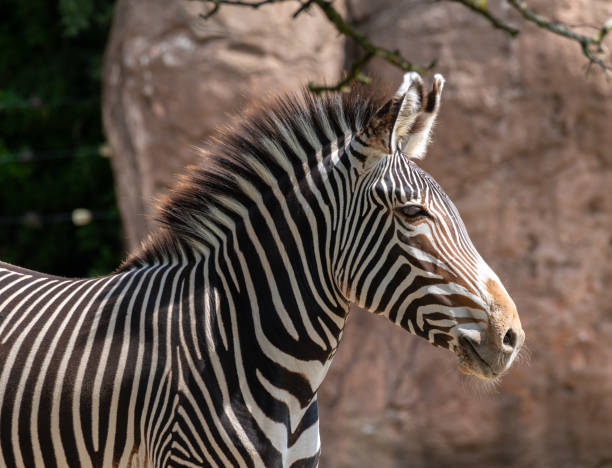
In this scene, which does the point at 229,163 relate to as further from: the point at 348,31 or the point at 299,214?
the point at 348,31

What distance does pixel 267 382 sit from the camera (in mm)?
3156

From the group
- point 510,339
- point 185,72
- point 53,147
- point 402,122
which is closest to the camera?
point 510,339

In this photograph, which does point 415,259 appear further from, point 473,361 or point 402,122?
point 402,122

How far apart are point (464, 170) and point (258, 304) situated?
4416 mm

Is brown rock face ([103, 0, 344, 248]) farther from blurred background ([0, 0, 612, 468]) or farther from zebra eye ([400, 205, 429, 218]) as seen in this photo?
zebra eye ([400, 205, 429, 218])

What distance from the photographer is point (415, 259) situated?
2982 millimetres

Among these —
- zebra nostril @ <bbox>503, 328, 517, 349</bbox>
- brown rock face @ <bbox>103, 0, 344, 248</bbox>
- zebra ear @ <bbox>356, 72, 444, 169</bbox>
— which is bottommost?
brown rock face @ <bbox>103, 0, 344, 248</bbox>

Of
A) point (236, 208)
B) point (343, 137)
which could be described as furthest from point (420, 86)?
point (236, 208)

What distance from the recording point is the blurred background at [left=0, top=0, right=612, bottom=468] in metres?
7.16

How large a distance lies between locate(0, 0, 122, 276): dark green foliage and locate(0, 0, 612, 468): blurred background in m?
1.92

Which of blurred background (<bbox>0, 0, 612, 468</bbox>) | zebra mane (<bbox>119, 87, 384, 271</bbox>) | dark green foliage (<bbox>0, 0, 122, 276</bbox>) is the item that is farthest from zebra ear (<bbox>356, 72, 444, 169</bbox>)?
dark green foliage (<bbox>0, 0, 122, 276</bbox>)

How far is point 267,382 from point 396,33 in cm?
493

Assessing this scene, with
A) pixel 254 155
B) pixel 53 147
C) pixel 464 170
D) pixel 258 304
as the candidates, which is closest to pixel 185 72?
pixel 464 170

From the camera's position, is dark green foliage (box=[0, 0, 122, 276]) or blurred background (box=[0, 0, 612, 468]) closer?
blurred background (box=[0, 0, 612, 468])
